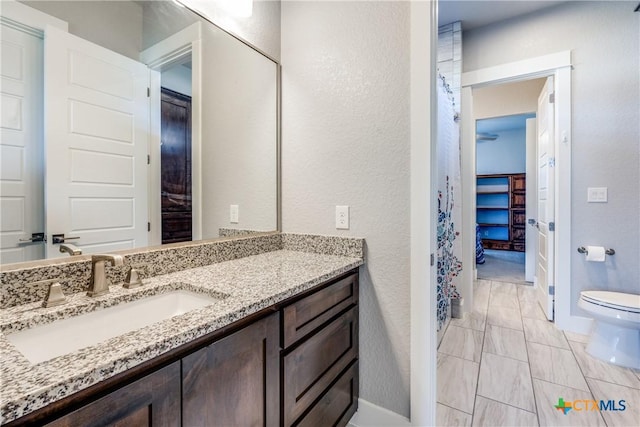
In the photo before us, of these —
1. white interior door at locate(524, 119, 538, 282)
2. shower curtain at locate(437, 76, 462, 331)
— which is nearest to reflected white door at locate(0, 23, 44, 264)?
shower curtain at locate(437, 76, 462, 331)

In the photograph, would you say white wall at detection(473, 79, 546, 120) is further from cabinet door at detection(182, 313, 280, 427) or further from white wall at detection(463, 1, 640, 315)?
cabinet door at detection(182, 313, 280, 427)

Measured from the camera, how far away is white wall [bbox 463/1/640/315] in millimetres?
2324

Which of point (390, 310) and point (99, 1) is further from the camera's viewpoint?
point (390, 310)

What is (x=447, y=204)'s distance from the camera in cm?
265

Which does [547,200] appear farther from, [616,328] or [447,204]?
[616,328]

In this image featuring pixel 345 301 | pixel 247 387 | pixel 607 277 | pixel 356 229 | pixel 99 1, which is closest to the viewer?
pixel 247 387

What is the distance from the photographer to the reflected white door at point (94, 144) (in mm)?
987

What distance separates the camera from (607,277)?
7.93ft

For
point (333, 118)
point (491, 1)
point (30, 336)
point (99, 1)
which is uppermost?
point (491, 1)

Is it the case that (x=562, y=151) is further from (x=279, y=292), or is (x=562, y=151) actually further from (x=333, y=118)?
(x=279, y=292)

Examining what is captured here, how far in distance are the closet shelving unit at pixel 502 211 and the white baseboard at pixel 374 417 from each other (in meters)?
6.17

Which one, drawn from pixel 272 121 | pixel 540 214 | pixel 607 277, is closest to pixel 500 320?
pixel 607 277

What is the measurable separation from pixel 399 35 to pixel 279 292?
127cm

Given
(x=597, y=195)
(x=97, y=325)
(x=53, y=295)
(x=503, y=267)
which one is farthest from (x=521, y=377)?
(x=503, y=267)
